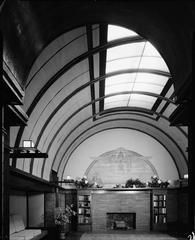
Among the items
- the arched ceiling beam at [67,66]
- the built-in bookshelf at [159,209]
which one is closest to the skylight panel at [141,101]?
the built-in bookshelf at [159,209]

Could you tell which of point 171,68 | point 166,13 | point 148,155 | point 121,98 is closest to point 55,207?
point 121,98

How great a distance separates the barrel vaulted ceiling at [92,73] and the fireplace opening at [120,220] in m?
3.99

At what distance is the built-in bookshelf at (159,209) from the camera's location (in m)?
25.9

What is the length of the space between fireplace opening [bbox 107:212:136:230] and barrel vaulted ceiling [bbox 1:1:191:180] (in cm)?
399

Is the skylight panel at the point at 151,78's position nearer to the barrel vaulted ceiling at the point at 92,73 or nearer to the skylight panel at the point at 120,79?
the barrel vaulted ceiling at the point at 92,73

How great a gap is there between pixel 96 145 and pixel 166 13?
846 inches

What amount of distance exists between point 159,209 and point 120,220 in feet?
8.30

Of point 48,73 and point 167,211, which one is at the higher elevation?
point 48,73

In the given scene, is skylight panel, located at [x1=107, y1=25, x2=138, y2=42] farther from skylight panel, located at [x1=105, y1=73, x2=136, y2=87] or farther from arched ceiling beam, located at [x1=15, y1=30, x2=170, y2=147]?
skylight panel, located at [x1=105, y1=73, x2=136, y2=87]

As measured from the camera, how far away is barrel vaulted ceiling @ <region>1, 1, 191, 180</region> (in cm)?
712

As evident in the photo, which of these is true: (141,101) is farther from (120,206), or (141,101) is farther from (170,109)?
(120,206)

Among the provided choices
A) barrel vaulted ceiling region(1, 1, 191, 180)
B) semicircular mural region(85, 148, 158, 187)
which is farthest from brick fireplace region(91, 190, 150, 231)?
barrel vaulted ceiling region(1, 1, 191, 180)

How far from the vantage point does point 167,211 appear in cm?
2617

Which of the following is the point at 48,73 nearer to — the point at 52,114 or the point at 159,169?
the point at 52,114
